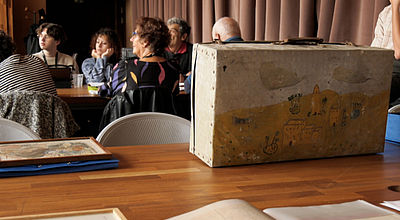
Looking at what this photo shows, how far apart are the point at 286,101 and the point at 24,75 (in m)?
1.96

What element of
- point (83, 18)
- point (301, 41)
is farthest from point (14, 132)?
point (83, 18)

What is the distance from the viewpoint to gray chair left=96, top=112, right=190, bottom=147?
1627 mm

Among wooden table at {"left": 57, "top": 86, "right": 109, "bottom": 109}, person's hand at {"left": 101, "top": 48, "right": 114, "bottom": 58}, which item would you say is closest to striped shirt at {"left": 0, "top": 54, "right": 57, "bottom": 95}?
wooden table at {"left": 57, "top": 86, "right": 109, "bottom": 109}

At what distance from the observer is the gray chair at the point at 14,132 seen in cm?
154

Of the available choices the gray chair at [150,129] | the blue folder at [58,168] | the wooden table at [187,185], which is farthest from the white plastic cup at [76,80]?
the blue folder at [58,168]

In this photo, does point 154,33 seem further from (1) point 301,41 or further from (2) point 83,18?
(2) point 83,18

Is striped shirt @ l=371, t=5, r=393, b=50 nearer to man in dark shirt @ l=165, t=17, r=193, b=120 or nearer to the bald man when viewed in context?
the bald man

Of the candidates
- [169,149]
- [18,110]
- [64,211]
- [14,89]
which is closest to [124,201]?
[64,211]

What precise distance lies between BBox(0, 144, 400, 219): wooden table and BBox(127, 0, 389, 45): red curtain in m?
2.33

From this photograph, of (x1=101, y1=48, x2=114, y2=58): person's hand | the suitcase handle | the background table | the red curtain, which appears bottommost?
the background table

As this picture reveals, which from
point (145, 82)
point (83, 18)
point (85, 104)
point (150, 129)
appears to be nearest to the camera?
point (150, 129)

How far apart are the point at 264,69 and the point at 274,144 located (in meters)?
0.18

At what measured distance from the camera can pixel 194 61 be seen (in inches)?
43.6

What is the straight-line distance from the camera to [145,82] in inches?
108
